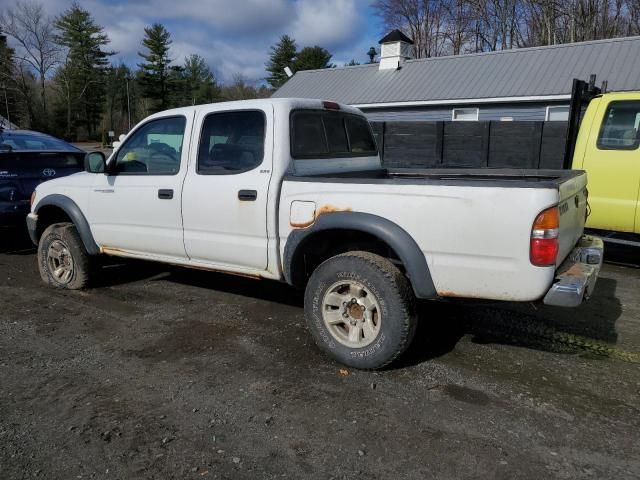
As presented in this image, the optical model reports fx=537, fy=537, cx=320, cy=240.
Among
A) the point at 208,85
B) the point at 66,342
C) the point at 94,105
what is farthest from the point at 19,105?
the point at 66,342

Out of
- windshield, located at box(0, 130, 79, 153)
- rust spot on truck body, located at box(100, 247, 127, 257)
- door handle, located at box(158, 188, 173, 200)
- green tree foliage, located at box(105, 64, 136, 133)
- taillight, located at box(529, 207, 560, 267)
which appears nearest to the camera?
taillight, located at box(529, 207, 560, 267)

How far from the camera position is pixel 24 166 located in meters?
7.21

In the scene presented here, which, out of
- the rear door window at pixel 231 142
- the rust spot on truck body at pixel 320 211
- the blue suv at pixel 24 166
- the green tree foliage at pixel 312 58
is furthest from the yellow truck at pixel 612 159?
the green tree foliage at pixel 312 58

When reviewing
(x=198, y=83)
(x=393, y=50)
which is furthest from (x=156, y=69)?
(x=393, y=50)

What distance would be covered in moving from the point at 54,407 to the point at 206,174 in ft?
6.71

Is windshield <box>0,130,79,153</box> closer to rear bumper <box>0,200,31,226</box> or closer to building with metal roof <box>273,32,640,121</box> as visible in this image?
rear bumper <box>0,200,31,226</box>

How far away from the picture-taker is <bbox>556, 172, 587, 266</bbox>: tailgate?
10.8 feet

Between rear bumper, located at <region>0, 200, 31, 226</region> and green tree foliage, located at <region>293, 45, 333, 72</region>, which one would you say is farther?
green tree foliage, located at <region>293, 45, 333, 72</region>

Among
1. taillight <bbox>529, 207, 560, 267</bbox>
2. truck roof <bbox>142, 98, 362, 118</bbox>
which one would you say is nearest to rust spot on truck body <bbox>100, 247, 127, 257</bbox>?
truck roof <bbox>142, 98, 362, 118</bbox>

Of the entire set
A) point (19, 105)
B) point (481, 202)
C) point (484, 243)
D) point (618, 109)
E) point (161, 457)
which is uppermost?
point (19, 105)

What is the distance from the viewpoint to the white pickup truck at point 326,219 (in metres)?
3.12

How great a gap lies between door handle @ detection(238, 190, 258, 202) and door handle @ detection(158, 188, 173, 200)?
2.63ft

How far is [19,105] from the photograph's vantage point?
49.6 m

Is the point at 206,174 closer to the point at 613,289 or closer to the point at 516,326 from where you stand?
the point at 516,326
